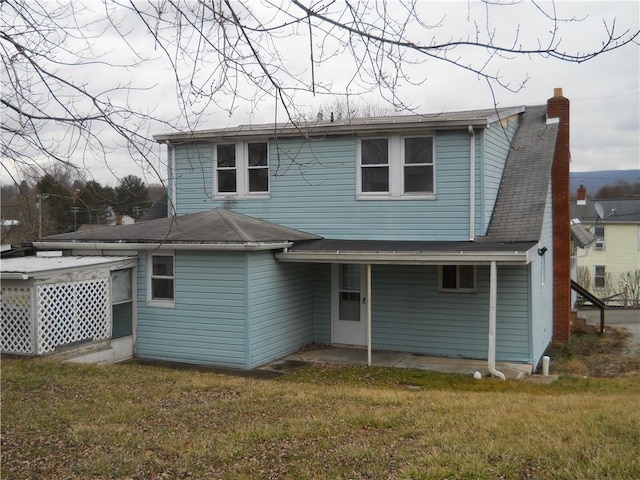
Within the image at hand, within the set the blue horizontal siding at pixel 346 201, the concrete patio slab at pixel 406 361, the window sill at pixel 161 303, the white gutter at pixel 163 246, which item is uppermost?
the blue horizontal siding at pixel 346 201

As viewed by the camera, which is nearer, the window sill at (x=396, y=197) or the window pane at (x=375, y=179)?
the window sill at (x=396, y=197)

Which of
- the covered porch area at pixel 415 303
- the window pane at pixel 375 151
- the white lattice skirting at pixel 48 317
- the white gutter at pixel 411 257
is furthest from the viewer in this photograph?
the window pane at pixel 375 151

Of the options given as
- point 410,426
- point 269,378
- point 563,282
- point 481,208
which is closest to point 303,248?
point 269,378

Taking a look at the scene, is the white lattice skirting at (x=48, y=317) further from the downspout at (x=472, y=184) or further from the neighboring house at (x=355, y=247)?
the downspout at (x=472, y=184)

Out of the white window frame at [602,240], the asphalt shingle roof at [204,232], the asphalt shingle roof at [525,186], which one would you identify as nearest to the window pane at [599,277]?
the white window frame at [602,240]

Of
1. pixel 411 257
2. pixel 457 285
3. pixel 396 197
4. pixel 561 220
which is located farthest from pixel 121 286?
pixel 561 220

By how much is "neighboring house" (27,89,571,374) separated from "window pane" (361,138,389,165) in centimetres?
3

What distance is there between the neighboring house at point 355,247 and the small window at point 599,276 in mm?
27015

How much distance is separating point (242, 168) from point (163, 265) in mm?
3394

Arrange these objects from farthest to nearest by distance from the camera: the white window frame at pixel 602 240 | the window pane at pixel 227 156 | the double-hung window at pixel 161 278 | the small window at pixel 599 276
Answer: the white window frame at pixel 602 240 → the small window at pixel 599 276 → the window pane at pixel 227 156 → the double-hung window at pixel 161 278

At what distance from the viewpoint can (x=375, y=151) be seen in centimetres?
1456

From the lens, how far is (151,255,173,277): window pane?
44.8 feet

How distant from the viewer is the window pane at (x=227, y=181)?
15.9 metres

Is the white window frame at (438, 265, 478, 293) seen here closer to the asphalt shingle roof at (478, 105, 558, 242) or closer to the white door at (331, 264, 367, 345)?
the asphalt shingle roof at (478, 105, 558, 242)
